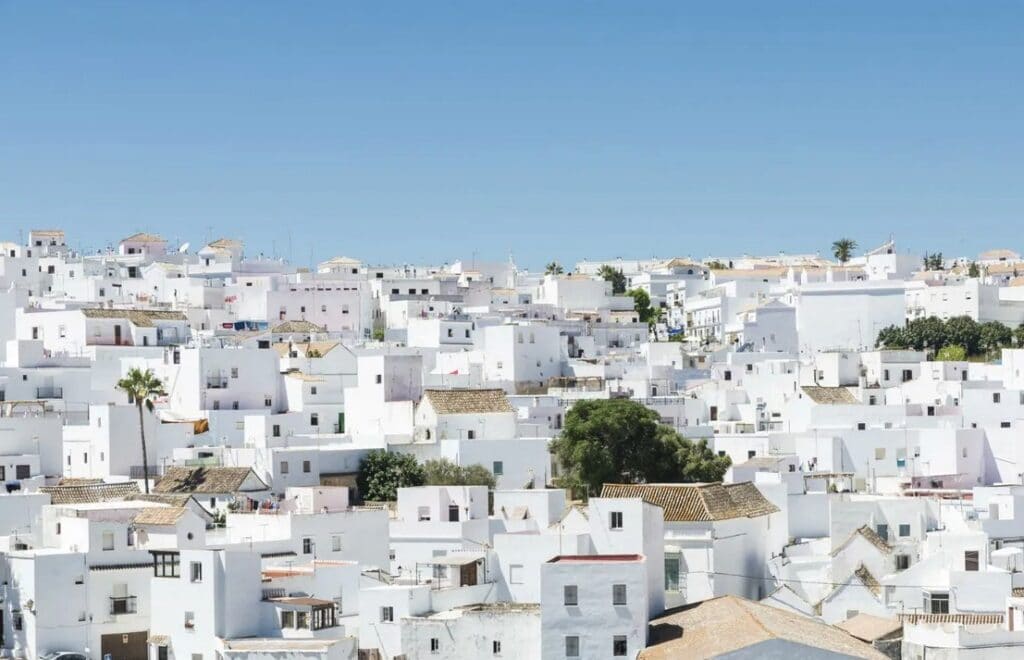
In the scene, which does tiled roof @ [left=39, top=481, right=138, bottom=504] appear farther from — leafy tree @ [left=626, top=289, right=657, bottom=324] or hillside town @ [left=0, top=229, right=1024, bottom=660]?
leafy tree @ [left=626, top=289, right=657, bottom=324]

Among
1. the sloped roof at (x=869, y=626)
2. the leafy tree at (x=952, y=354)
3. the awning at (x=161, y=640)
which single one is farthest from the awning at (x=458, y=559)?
the leafy tree at (x=952, y=354)

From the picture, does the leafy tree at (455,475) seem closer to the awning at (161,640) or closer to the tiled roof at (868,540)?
the tiled roof at (868,540)

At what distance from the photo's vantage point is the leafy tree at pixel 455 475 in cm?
4162

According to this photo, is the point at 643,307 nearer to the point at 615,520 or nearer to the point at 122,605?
the point at 615,520

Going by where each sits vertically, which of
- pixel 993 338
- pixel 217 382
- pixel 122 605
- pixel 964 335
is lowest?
pixel 122 605

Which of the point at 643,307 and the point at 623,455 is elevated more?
the point at 643,307

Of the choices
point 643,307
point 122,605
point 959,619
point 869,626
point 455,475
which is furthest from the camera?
point 643,307

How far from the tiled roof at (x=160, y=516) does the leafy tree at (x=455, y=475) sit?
8690 mm

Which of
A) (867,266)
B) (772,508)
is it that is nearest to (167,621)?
(772,508)

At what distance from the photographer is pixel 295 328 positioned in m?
63.1

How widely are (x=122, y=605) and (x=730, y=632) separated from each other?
10.9 meters

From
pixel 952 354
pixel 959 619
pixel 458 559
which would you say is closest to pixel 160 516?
pixel 458 559

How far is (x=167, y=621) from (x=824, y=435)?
2283 cm

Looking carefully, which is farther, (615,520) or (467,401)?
(467,401)
